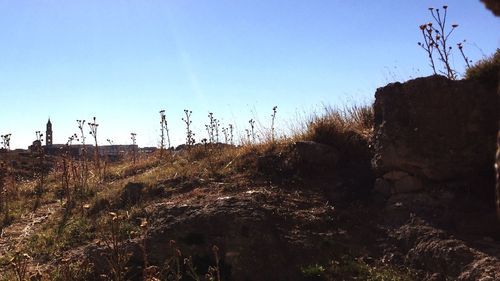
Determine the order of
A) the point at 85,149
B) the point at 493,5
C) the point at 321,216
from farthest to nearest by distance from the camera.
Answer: the point at 85,149, the point at 321,216, the point at 493,5

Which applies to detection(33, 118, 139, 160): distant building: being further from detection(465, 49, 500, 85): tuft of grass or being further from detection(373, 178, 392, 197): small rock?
detection(465, 49, 500, 85): tuft of grass

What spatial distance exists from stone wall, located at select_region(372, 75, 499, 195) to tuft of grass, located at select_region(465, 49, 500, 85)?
0.16 meters

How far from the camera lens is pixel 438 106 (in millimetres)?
6617

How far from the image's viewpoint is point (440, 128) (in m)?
6.56

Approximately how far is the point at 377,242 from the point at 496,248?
1261 millimetres

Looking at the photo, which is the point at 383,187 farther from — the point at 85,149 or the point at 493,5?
the point at 85,149

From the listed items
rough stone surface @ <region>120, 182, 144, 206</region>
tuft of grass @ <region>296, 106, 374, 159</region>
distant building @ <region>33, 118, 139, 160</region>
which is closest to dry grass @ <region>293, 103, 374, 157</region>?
tuft of grass @ <region>296, 106, 374, 159</region>

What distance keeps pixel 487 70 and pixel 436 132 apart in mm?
985

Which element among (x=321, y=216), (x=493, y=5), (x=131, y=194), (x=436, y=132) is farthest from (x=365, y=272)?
(x=493, y=5)

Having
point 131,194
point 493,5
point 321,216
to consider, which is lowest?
point 321,216

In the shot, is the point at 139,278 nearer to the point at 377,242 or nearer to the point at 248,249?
the point at 248,249

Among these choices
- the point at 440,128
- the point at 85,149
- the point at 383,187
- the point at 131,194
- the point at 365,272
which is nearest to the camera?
the point at 365,272

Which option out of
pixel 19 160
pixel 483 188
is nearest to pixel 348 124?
pixel 483 188

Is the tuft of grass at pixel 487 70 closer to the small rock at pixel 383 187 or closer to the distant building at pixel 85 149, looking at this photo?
the small rock at pixel 383 187
